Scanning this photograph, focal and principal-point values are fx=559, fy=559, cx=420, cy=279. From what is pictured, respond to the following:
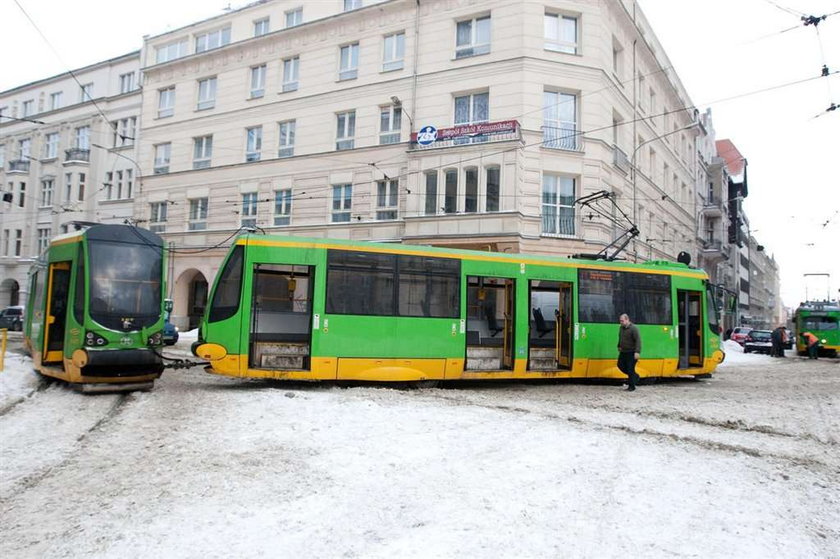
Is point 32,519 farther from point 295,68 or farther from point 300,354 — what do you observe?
point 295,68

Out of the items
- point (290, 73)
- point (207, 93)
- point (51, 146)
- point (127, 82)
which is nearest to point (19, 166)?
point (51, 146)

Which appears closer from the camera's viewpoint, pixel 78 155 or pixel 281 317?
pixel 281 317

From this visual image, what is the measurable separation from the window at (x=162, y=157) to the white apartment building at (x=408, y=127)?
90 mm

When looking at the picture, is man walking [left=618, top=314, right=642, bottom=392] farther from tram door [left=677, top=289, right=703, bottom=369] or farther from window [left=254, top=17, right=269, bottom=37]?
window [left=254, top=17, right=269, bottom=37]

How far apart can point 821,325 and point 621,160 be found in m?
14.3

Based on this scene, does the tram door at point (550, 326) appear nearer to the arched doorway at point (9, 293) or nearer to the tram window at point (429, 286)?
the tram window at point (429, 286)

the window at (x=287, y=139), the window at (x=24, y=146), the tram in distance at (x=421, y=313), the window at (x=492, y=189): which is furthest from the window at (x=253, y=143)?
the window at (x=24, y=146)

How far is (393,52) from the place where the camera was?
2455cm

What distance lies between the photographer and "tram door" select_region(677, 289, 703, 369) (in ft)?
44.9

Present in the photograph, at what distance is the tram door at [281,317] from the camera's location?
10.1 metres

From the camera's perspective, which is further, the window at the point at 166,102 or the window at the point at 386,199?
the window at the point at 166,102

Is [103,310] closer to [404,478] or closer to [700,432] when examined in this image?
[404,478]

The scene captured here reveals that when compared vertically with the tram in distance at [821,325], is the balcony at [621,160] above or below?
above

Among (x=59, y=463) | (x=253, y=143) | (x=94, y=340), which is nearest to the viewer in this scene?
(x=59, y=463)
